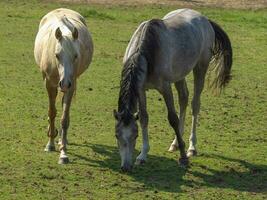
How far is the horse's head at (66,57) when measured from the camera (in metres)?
7.57

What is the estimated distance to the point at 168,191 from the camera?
7121mm

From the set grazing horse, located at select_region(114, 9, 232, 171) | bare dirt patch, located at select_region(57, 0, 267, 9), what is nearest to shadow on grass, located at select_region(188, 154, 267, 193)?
grazing horse, located at select_region(114, 9, 232, 171)

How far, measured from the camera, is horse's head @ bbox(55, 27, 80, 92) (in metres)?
7.57

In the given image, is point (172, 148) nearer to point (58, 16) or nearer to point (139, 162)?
point (139, 162)

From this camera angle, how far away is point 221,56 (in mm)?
9250

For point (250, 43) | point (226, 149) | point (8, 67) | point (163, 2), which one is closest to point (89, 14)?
point (163, 2)

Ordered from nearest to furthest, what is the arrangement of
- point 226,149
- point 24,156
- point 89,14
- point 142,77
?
point 142,77
point 24,156
point 226,149
point 89,14

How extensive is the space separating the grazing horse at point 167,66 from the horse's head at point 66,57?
2.00 ft

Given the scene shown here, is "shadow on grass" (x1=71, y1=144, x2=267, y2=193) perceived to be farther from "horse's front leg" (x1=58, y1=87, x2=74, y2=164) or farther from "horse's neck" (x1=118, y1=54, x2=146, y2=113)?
"horse's neck" (x1=118, y1=54, x2=146, y2=113)

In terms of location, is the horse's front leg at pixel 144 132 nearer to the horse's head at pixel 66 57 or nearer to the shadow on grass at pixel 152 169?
the shadow on grass at pixel 152 169

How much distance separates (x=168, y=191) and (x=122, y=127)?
0.83 meters

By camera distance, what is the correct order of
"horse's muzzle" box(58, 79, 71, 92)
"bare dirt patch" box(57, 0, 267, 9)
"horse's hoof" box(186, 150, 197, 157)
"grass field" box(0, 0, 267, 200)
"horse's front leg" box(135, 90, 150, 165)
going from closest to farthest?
1. "grass field" box(0, 0, 267, 200)
2. "horse's muzzle" box(58, 79, 71, 92)
3. "horse's front leg" box(135, 90, 150, 165)
4. "horse's hoof" box(186, 150, 197, 157)
5. "bare dirt patch" box(57, 0, 267, 9)

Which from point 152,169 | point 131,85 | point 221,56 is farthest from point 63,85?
point 221,56

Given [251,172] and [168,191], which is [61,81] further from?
[251,172]
